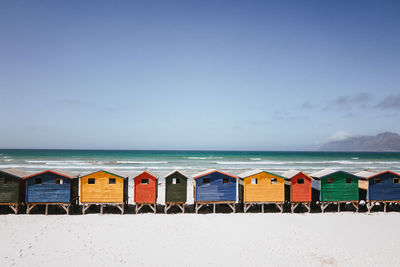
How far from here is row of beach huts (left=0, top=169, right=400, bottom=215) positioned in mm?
20109

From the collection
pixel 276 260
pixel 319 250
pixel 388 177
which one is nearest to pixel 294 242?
pixel 319 250

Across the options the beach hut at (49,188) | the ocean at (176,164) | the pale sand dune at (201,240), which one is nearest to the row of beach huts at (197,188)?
the beach hut at (49,188)

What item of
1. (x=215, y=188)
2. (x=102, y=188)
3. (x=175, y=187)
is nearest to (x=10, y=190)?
(x=102, y=188)

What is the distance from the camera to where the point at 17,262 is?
12.3m

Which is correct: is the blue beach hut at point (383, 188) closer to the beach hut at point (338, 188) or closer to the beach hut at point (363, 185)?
the beach hut at point (363, 185)

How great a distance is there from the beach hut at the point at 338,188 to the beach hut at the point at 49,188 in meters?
21.3

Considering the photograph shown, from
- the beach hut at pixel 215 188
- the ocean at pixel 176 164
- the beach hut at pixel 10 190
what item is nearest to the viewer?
the beach hut at pixel 10 190

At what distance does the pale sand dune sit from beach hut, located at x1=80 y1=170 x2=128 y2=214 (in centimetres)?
125

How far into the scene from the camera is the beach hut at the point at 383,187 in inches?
867

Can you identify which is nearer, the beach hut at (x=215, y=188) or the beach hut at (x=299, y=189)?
the beach hut at (x=215, y=188)

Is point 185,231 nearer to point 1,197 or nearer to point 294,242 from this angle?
point 294,242

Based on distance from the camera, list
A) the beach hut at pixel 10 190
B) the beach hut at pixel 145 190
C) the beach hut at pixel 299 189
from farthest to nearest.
Result: the beach hut at pixel 299 189, the beach hut at pixel 145 190, the beach hut at pixel 10 190

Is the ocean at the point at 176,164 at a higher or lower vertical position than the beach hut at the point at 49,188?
lower

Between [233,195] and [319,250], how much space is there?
26.9 ft
